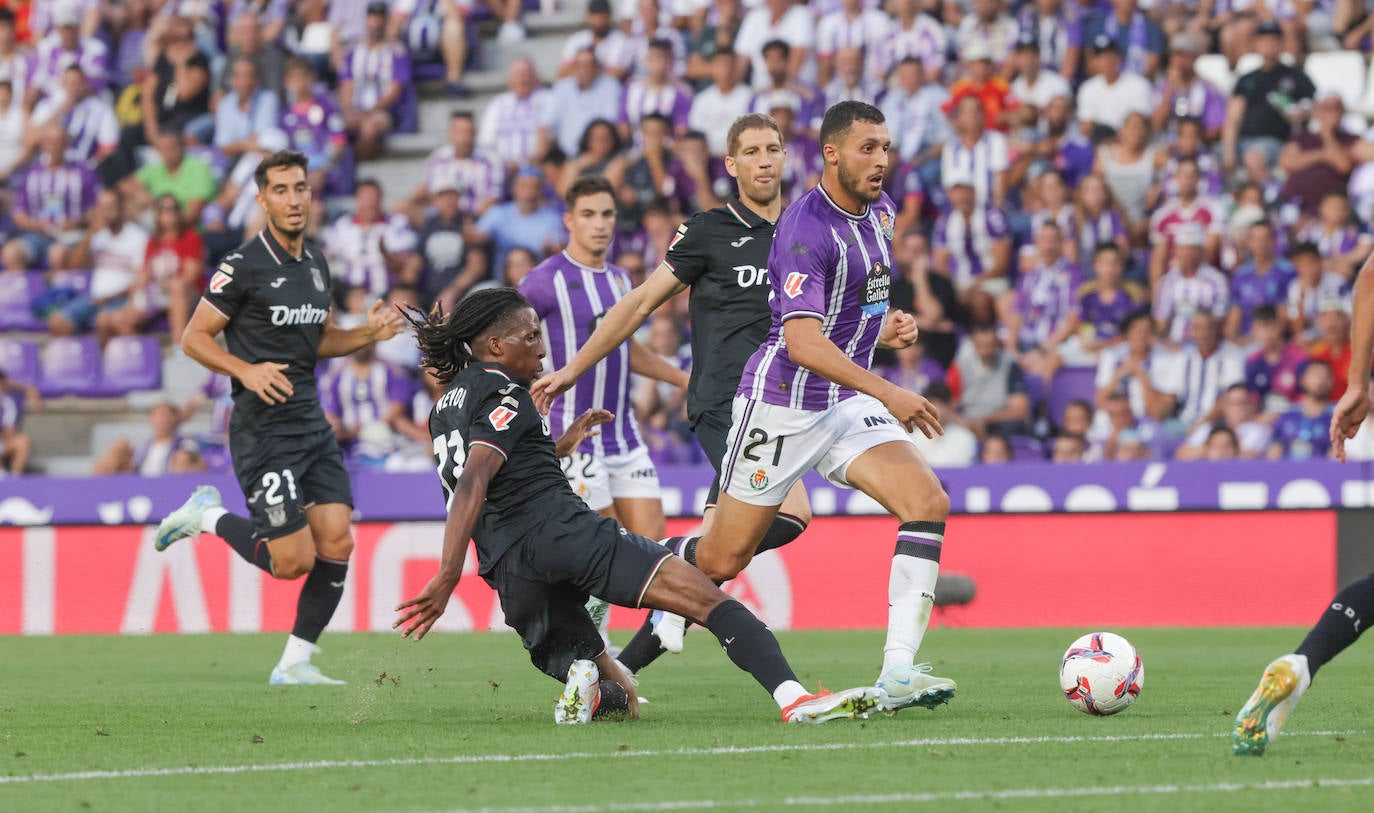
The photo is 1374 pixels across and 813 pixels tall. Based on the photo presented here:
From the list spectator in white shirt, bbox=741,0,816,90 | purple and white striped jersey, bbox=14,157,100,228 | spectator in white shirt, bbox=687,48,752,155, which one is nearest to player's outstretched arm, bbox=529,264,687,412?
spectator in white shirt, bbox=687,48,752,155

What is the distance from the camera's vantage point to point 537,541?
7.13m

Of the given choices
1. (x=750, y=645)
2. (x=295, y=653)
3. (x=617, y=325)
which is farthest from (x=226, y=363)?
(x=750, y=645)

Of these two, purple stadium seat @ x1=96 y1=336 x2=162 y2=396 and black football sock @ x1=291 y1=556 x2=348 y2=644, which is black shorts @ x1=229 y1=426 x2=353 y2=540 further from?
purple stadium seat @ x1=96 y1=336 x2=162 y2=396

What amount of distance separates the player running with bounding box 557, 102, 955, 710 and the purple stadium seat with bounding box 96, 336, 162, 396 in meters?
12.1

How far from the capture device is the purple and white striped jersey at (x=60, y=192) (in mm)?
20719

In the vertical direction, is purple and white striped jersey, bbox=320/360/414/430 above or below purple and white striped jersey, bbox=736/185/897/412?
below

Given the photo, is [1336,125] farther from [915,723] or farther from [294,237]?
[915,723]

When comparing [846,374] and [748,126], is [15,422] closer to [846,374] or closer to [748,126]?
[748,126]

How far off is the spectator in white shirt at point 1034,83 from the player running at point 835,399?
34.1 feet

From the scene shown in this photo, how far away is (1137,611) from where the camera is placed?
1413 centimetres

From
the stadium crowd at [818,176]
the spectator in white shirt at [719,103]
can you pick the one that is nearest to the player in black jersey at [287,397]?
the stadium crowd at [818,176]

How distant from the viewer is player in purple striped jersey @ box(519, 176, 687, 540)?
10.2 meters

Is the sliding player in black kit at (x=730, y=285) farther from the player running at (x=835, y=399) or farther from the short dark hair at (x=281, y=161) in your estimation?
the short dark hair at (x=281, y=161)

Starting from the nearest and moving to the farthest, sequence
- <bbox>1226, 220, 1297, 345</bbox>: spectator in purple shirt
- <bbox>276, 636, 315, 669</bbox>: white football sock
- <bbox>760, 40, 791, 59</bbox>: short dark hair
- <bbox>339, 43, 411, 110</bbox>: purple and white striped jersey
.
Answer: <bbox>276, 636, 315, 669</bbox>: white football sock
<bbox>1226, 220, 1297, 345</bbox>: spectator in purple shirt
<bbox>760, 40, 791, 59</bbox>: short dark hair
<bbox>339, 43, 411, 110</bbox>: purple and white striped jersey
